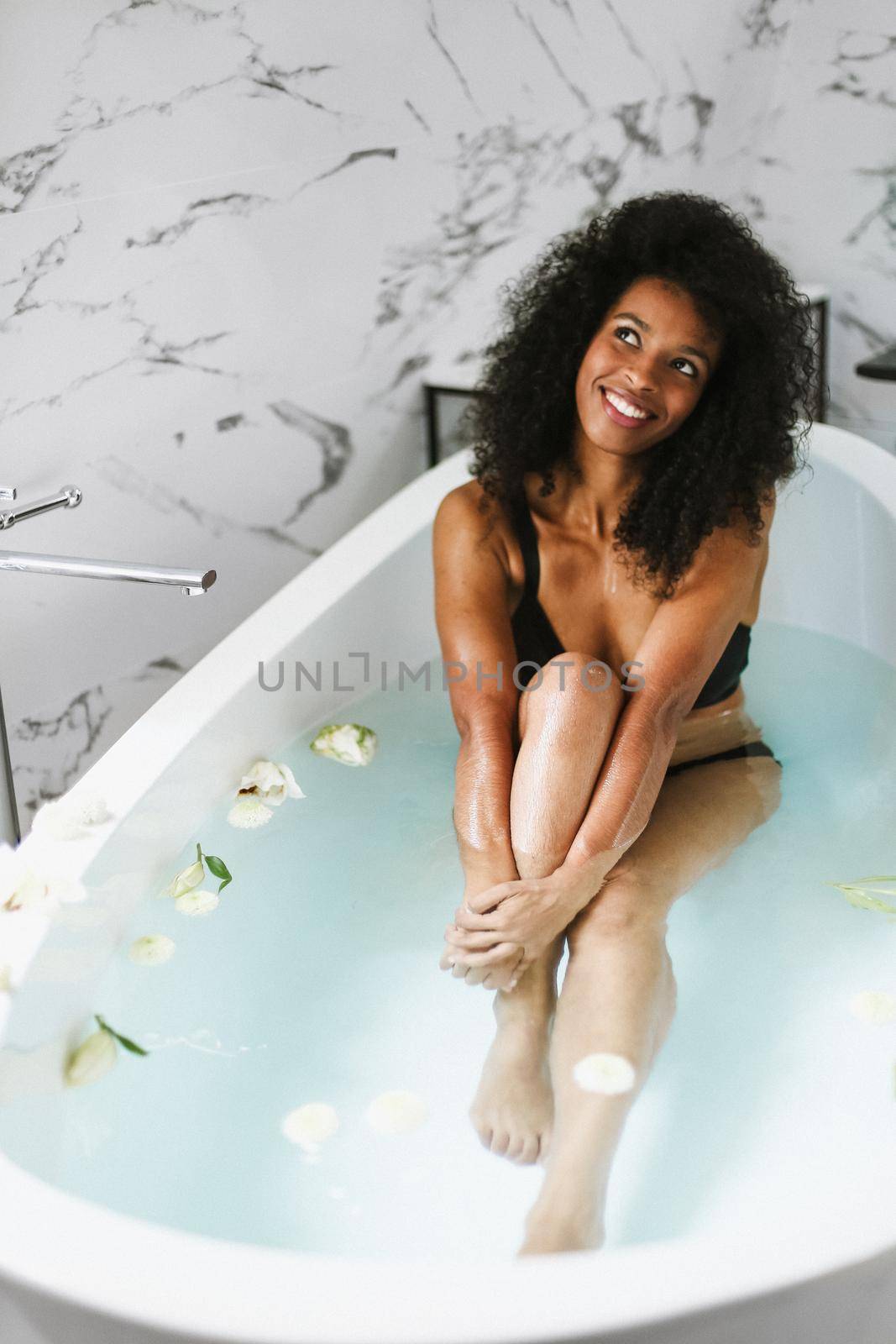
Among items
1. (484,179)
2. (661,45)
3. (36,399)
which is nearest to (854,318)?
(661,45)

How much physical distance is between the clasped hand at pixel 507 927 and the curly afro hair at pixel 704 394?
1.72ft

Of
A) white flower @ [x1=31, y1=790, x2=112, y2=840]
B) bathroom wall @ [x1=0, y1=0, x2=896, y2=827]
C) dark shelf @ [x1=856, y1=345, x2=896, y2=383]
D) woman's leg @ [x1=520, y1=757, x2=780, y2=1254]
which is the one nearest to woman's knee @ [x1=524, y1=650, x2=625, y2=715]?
woman's leg @ [x1=520, y1=757, x2=780, y2=1254]

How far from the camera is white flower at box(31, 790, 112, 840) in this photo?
1.49 meters

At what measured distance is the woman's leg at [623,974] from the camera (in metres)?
1.18

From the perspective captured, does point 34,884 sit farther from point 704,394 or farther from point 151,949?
point 704,394

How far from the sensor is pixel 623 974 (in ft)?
4.62

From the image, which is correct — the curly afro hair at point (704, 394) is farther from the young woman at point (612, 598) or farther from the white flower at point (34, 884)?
the white flower at point (34, 884)

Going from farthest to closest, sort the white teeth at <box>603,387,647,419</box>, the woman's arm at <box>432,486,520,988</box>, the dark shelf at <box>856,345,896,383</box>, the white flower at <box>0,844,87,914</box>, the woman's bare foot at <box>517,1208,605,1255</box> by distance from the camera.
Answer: the dark shelf at <box>856,345,896,383</box>, the white teeth at <box>603,387,647,419</box>, the woman's arm at <box>432,486,520,988</box>, the white flower at <box>0,844,87,914</box>, the woman's bare foot at <box>517,1208,605,1255</box>

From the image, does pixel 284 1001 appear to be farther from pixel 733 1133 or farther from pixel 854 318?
pixel 854 318

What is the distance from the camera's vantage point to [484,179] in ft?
8.46

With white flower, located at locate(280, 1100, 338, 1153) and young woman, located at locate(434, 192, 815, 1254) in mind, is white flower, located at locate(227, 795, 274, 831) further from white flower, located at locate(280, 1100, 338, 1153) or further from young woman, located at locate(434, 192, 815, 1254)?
white flower, located at locate(280, 1100, 338, 1153)

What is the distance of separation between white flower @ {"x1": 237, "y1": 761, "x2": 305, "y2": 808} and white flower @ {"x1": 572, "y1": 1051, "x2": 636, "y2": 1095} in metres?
0.62

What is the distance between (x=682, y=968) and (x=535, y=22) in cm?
185

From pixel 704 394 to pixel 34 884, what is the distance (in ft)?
3.60
